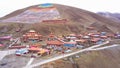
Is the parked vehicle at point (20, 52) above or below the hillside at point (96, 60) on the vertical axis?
above

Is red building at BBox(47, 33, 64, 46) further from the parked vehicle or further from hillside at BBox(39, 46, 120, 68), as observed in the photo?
hillside at BBox(39, 46, 120, 68)

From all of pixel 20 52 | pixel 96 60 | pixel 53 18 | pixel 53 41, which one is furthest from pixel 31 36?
pixel 53 18

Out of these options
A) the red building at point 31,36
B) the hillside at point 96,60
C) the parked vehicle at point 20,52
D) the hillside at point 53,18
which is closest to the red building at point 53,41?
the red building at point 31,36

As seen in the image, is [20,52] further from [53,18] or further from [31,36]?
[53,18]

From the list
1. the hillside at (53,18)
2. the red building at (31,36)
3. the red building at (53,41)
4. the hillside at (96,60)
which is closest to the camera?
the hillside at (96,60)

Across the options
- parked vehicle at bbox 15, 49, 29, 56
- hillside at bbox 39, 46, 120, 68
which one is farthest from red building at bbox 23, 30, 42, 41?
hillside at bbox 39, 46, 120, 68

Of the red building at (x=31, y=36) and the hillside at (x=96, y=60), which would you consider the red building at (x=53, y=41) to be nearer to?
the red building at (x=31, y=36)

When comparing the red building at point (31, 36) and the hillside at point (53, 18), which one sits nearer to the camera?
the red building at point (31, 36)

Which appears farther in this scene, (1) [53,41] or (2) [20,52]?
(1) [53,41]

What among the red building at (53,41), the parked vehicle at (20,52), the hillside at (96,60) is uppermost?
the parked vehicle at (20,52)
